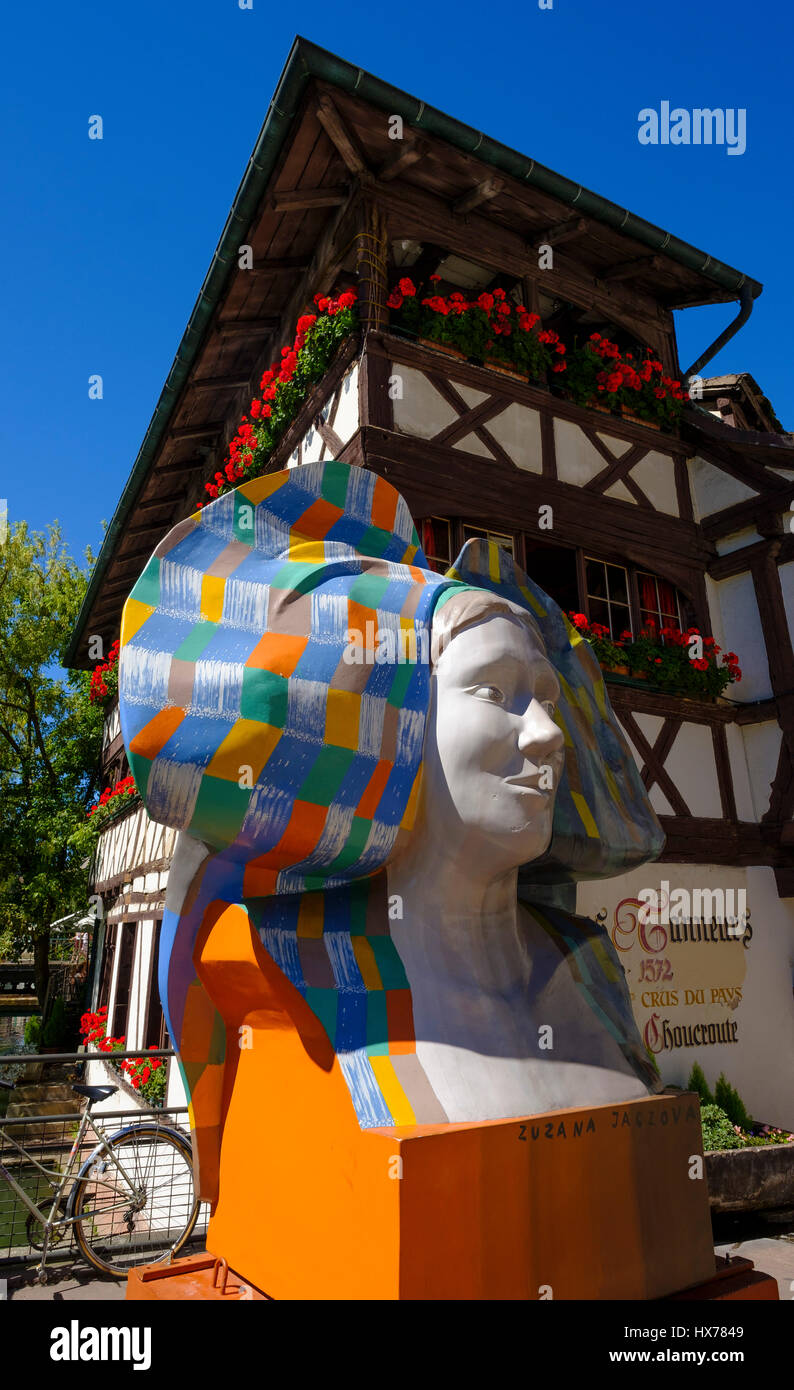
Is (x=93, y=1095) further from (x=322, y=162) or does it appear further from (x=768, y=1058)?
(x=322, y=162)

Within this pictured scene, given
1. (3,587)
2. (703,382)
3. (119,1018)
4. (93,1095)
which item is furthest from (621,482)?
(3,587)

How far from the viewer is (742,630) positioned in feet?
30.2

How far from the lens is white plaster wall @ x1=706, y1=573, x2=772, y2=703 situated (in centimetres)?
902

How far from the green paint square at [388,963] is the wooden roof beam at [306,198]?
24.3 ft

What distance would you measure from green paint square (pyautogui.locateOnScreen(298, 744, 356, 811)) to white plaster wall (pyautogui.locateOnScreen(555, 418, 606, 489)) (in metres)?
6.76

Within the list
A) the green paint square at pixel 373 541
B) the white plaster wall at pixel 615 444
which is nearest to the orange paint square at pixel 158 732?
the green paint square at pixel 373 541

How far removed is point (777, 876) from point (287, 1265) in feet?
24.7

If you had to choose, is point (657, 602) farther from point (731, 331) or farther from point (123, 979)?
point (123, 979)

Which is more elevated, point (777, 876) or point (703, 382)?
point (703, 382)

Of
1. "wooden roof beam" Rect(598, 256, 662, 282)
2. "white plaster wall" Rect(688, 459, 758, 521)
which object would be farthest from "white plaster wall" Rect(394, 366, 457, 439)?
"white plaster wall" Rect(688, 459, 758, 521)

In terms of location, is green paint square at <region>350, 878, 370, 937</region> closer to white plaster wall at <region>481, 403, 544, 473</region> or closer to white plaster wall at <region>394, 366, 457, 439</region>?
white plaster wall at <region>394, 366, 457, 439</region>

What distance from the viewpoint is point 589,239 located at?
358 inches

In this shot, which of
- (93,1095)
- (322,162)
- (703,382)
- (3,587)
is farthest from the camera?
(3,587)

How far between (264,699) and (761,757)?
779 centimetres
